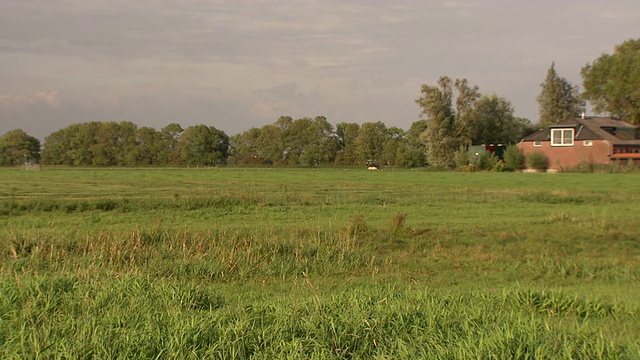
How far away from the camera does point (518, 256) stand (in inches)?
648

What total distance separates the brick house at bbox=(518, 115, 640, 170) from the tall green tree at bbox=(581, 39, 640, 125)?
6.12 meters

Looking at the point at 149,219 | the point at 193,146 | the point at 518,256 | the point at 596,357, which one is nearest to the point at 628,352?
the point at 596,357

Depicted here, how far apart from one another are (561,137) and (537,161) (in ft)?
17.9

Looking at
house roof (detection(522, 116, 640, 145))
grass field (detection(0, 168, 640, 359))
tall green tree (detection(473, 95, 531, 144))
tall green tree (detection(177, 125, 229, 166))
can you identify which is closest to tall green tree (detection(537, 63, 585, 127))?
tall green tree (detection(473, 95, 531, 144))

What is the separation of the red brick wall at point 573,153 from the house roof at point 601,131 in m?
0.86

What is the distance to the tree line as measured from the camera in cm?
9800

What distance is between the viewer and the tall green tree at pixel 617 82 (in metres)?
92.3

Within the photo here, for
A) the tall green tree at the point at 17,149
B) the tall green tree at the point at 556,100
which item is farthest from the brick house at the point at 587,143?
the tall green tree at the point at 17,149

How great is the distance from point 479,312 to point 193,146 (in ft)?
427

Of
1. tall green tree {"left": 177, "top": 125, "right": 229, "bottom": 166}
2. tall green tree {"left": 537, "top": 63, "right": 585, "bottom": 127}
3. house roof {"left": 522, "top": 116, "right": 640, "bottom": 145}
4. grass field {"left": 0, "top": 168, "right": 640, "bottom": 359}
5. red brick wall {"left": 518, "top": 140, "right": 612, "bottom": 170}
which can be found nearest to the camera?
grass field {"left": 0, "top": 168, "right": 640, "bottom": 359}

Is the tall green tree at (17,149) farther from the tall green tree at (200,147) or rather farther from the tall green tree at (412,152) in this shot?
the tall green tree at (412,152)

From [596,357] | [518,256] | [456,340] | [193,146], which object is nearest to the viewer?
[596,357]

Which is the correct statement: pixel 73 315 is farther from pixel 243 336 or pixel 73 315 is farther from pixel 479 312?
pixel 479 312

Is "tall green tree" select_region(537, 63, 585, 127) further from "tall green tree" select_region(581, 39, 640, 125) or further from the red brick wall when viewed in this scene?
the red brick wall
